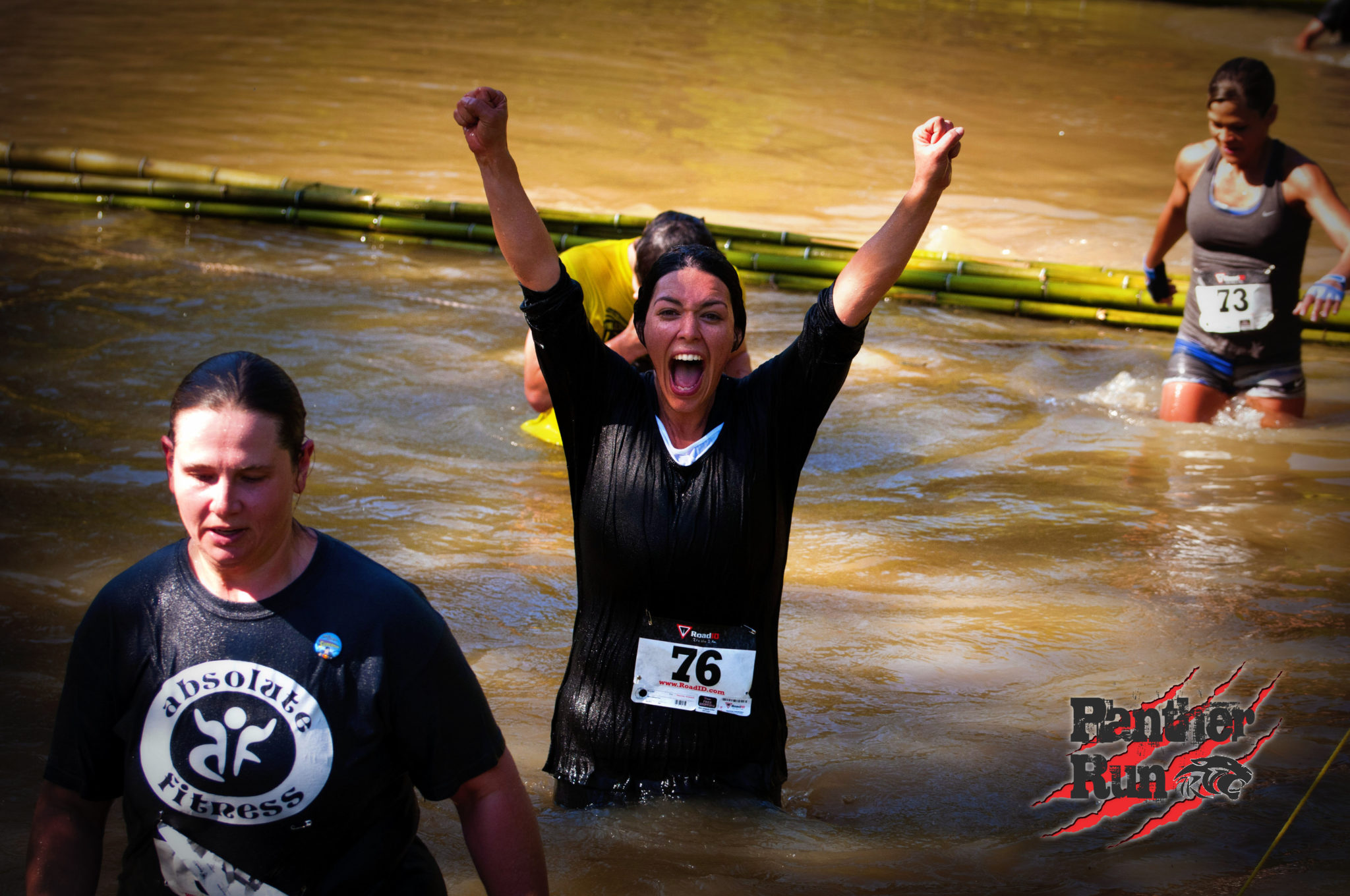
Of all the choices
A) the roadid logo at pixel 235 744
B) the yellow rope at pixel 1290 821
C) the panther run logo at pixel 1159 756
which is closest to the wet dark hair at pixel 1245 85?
the panther run logo at pixel 1159 756

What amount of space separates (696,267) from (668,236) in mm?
1494

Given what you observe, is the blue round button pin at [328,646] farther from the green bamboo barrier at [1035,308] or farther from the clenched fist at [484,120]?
the green bamboo barrier at [1035,308]

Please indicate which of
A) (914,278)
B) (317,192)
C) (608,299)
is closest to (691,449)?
(608,299)

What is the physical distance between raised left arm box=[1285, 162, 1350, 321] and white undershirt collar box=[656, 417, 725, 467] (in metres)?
3.30

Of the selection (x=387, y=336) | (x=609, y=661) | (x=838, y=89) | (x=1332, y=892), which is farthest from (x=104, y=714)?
(x=838, y=89)

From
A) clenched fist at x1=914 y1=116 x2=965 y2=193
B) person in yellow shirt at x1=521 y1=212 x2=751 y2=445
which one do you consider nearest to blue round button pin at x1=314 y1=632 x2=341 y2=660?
clenched fist at x1=914 y1=116 x2=965 y2=193

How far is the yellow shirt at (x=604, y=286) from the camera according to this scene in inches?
177

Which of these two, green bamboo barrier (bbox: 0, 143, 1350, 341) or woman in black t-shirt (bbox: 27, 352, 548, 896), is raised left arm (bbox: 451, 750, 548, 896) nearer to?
woman in black t-shirt (bbox: 27, 352, 548, 896)

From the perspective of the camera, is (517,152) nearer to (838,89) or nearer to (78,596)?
(838,89)

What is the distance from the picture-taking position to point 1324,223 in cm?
500

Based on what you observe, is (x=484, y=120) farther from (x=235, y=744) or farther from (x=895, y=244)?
(x=235, y=744)

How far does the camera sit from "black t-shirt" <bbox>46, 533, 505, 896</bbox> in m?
1.75

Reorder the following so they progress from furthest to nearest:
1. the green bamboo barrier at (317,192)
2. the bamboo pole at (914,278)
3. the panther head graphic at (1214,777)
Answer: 1. the green bamboo barrier at (317,192)
2. the bamboo pole at (914,278)
3. the panther head graphic at (1214,777)

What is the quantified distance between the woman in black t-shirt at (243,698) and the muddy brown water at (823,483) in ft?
2.72
